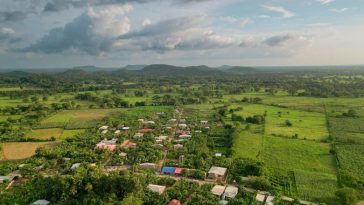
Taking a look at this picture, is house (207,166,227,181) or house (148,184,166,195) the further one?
house (207,166,227,181)

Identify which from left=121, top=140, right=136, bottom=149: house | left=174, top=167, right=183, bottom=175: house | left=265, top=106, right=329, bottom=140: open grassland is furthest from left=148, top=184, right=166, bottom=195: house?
left=265, top=106, right=329, bottom=140: open grassland

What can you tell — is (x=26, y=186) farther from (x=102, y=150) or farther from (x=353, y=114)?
(x=353, y=114)

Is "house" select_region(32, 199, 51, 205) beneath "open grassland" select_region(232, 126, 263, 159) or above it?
beneath

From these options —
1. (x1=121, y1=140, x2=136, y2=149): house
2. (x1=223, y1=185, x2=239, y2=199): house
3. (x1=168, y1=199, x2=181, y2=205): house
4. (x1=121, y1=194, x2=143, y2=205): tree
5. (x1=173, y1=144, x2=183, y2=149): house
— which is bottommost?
(x1=223, y1=185, x2=239, y2=199): house

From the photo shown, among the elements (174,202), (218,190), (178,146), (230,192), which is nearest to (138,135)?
(178,146)

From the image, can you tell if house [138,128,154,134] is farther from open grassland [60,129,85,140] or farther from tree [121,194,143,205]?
tree [121,194,143,205]

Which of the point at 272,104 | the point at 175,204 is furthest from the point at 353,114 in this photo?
the point at 175,204
